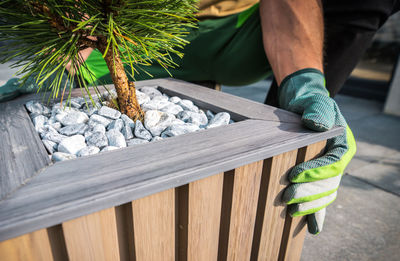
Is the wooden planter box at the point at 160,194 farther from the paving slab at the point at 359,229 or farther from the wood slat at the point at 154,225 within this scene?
the paving slab at the point at 359,229

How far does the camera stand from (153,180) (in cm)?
31

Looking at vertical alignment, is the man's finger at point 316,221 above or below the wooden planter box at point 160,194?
below

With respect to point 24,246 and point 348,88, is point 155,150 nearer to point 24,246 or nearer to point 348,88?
point 24,246

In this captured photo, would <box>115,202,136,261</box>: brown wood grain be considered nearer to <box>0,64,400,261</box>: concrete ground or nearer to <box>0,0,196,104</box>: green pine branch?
<box>0,0,196,104</box>: green pine branch

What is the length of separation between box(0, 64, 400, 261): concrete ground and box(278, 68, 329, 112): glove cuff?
590mm

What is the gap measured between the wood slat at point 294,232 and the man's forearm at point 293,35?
258 millimetres

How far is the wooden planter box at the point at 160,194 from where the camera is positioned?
28cm

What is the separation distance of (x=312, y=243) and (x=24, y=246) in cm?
94

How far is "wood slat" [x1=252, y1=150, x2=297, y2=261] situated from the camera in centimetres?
47

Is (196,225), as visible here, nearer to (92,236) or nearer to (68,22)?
(92,236)

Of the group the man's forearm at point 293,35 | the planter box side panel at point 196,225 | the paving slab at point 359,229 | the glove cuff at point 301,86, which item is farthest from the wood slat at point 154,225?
the paving slab at point 359,229

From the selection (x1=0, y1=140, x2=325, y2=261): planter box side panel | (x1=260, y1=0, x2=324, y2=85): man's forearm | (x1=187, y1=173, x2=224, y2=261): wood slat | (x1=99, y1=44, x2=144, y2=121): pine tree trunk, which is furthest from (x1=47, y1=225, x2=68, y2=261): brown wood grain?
(x1=260, y1=0, x2=324, y2=85): man's forearm

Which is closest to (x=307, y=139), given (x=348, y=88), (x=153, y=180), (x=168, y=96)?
(x=153, y=180)

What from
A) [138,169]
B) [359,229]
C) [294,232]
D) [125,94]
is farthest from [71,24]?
[359,229]
